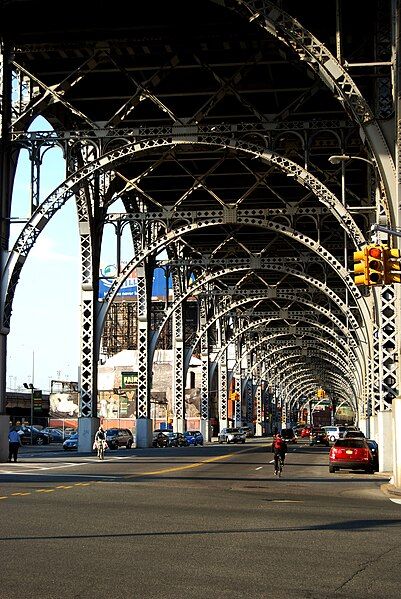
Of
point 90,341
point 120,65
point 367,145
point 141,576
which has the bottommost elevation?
point 141,576

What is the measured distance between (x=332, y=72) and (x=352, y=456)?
648 inches

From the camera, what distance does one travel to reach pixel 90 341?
49812 mm

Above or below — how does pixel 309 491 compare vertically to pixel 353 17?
below

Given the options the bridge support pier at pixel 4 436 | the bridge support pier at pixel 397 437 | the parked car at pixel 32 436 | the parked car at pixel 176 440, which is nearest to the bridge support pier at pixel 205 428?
the parked car at pixel 176 440

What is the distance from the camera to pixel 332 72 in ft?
89.6

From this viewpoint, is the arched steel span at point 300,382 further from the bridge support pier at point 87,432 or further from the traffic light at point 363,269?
the traffic light at point 363,269

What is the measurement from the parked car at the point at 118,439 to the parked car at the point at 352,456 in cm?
2934

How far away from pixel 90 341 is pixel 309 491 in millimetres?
24782

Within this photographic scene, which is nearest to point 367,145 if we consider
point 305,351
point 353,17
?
point 353,17

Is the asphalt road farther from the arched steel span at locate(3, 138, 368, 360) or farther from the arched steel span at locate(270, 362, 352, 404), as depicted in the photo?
the arched steel span at locate(270, 362, 352, 404)

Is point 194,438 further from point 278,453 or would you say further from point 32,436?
point 278,453

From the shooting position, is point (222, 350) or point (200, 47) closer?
point (200, 47)

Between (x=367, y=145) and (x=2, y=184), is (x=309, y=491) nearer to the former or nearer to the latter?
(x=367, y=145)

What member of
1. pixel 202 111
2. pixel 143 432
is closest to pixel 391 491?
pixel 202 111
